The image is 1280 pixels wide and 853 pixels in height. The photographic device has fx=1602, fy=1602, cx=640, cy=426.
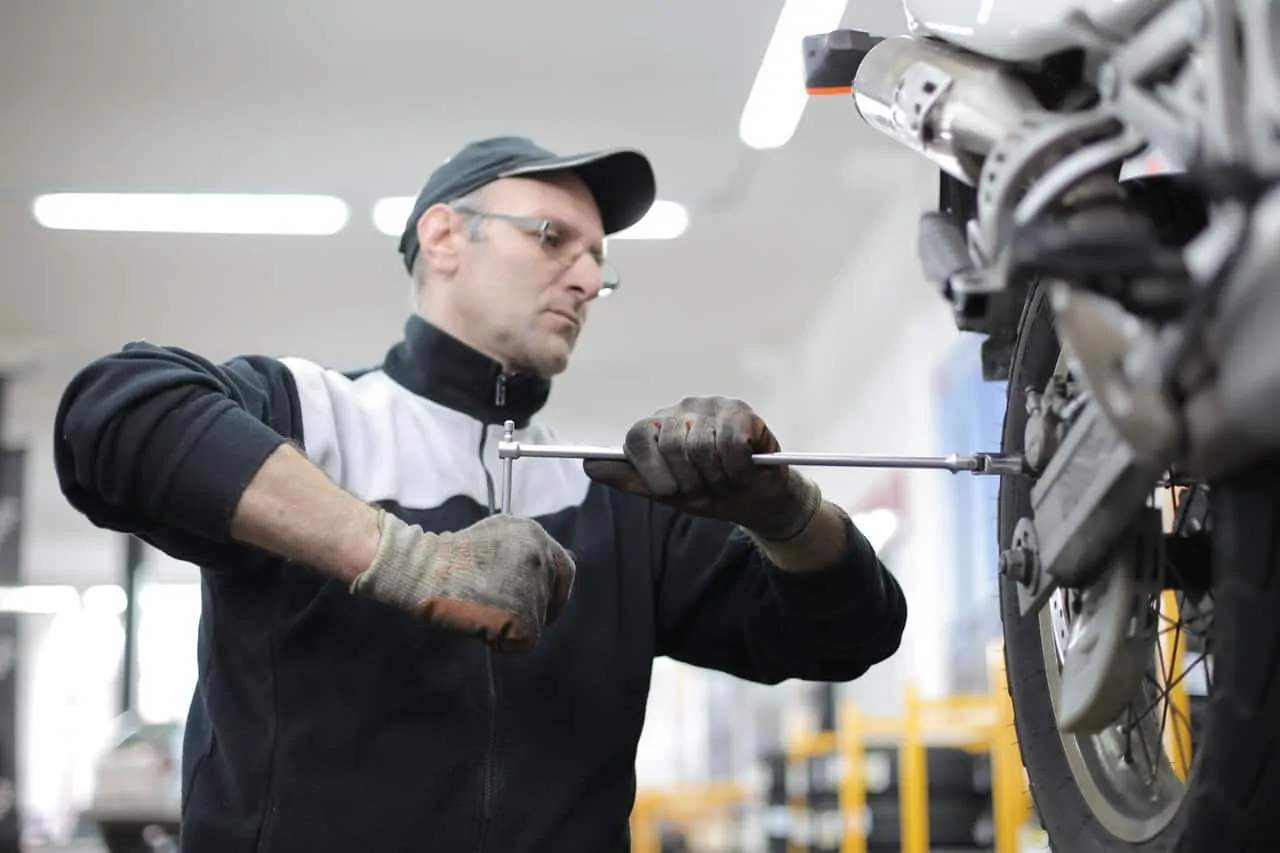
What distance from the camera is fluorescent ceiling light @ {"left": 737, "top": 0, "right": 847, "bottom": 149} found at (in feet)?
14.1

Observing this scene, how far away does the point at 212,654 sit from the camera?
1604mm

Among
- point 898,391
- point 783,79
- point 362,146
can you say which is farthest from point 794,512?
point 898,391

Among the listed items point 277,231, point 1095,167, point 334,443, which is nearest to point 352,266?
point 277,231

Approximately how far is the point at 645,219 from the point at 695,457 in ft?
17.6

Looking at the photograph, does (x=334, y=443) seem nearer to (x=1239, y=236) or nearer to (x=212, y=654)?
(x=212, y=654)

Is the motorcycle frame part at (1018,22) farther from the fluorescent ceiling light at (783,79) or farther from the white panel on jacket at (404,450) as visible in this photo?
the fluorescent ceiling light at (783,79)

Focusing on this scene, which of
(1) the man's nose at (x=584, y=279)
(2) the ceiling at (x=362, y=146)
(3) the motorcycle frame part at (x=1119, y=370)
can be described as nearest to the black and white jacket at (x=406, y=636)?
(1) the man's nose at (x=584, y=279)

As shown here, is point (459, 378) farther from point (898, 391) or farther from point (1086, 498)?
point (898, 391)

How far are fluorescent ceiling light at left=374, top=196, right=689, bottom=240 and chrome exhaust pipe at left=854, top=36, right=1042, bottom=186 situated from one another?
5052mm

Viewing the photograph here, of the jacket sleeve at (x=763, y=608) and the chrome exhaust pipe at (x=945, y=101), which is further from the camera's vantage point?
the jacket sleeve at (x=763, y=608)

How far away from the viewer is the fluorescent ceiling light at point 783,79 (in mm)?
4293

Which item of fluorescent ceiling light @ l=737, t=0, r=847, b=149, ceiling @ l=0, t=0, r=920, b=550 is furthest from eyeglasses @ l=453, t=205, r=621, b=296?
ceiling @ l=0, t=0, r=920, b=550

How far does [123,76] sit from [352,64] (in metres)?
0.77

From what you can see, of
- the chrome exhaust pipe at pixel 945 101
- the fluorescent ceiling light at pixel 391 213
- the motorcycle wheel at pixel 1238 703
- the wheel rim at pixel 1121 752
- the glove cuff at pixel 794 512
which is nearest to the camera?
the motorcycle wheel at pixel 1238 703
